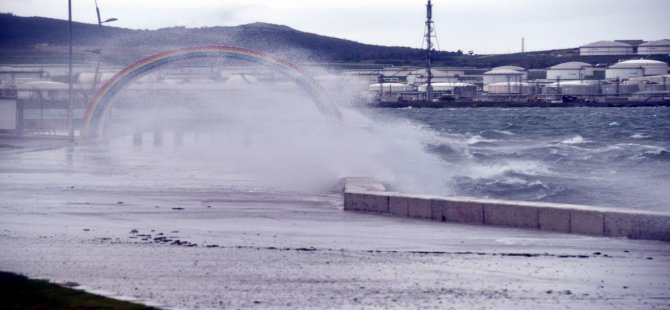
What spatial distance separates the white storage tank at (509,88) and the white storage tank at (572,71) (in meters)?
4.04

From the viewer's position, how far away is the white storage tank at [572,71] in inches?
5000

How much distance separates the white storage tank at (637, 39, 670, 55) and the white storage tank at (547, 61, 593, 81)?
11335 mm

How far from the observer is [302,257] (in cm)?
1154

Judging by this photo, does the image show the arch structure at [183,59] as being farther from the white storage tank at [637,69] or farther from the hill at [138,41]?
the white storage tank at [637,69]

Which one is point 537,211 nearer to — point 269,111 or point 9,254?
point 9,254

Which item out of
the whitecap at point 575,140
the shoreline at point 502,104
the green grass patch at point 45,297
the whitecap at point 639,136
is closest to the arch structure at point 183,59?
the whitecap at point 575,140

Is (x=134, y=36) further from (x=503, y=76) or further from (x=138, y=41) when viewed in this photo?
(x=503, y=76)

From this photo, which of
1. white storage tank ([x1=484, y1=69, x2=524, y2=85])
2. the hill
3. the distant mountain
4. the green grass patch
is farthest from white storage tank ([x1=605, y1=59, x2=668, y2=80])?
the green grass patch

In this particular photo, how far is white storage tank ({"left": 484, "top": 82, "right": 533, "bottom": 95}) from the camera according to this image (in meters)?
128

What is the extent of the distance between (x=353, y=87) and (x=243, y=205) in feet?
203

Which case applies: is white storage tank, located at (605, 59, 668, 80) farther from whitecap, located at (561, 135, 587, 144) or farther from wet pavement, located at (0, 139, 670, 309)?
wet pavement, located at (0, 139, 670, 309)

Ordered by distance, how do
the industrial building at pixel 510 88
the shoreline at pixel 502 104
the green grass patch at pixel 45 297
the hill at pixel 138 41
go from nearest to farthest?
1. the green grass patch at pixel 45 297
2. the hill at pixel 138 41
3. the shoreline at pixel 502 104
4. the industrial building at pixel 510 88

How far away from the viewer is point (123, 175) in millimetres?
24938

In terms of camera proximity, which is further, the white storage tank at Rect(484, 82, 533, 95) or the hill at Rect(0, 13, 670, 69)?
the white storage tank at Rect(484, 82, 533, 95)
